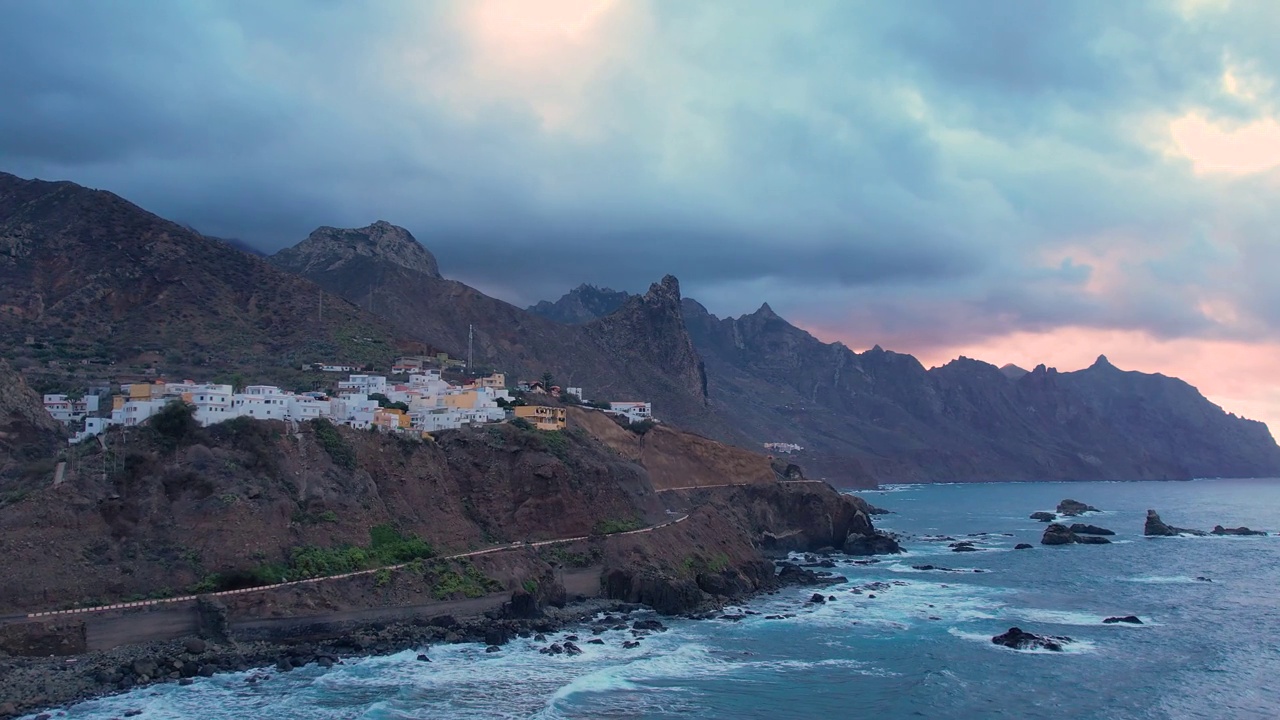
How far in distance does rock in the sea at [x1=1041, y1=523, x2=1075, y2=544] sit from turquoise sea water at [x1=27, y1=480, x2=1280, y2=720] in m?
24.3

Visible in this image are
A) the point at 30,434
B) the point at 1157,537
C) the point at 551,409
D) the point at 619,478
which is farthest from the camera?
the point at 1157,537

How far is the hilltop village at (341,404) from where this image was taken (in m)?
51.0

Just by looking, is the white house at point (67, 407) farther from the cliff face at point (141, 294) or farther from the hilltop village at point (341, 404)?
the cliff face at point (141, 294)

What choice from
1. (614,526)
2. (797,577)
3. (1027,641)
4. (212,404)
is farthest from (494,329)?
(1027,641)

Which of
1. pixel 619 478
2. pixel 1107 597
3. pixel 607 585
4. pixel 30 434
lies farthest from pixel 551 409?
pixel 1107 597

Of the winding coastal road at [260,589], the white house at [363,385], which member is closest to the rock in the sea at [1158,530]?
the winding coastal road at [260,589]

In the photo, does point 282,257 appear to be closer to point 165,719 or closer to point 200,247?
point 200,247

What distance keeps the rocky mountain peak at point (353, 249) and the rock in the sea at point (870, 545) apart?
92.5m

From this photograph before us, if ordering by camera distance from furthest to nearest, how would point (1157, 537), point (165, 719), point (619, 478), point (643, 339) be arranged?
point (643, 339) < point (1157, 537) < point (619, 478) < point (165, 719)

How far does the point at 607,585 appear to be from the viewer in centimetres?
5369

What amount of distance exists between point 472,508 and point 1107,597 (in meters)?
40.3

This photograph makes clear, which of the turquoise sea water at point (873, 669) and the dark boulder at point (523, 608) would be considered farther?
the dark boulder at point (523, 608)

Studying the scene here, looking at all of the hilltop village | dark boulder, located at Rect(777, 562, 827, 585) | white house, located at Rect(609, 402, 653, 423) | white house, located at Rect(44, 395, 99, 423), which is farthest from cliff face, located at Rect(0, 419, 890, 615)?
white house, located at Rect(609, 402, 653, 423)

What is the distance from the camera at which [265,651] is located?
3862 cm
